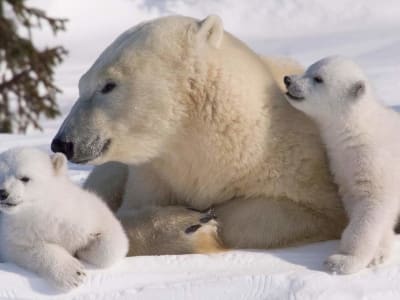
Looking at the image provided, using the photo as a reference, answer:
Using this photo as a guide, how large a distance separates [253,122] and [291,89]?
196 millimetres

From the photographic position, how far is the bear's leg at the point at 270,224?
308 centimetres

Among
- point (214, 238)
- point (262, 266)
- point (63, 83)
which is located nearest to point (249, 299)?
point (262, 266)

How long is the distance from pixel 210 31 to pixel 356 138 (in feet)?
2.32

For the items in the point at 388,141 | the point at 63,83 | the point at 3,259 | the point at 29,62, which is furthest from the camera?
the point at 63,83

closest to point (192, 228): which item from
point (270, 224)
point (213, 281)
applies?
point (270, 224)

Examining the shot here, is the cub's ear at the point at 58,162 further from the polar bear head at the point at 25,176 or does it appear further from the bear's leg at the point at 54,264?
the bear's leg at the point at 54,264

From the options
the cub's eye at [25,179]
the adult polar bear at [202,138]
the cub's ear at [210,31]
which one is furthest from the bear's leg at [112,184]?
the cub's eye at [25,179]

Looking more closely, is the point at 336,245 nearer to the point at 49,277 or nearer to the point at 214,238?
the point at 214,238

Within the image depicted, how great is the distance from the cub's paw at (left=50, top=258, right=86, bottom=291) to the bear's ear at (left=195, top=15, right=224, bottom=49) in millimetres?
1065

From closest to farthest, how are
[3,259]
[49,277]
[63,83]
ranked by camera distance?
[49,277] < [3,259] < [63,83]

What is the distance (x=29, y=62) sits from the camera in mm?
14812

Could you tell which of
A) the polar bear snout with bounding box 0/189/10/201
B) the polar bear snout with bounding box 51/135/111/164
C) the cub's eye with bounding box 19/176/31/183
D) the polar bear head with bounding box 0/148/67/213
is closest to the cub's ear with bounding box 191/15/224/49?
the polar bear snout with bounding box 51/135/111/164

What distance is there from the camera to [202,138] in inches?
121

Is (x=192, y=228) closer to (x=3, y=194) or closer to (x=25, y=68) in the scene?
(x=3, y=194)
